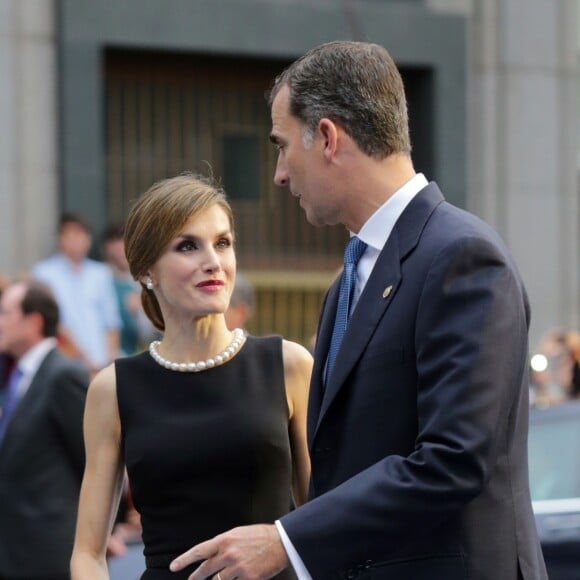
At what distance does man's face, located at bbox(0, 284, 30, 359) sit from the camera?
6633 millimetres

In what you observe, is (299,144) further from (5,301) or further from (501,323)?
(5,301)

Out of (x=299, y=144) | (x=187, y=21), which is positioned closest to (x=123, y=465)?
(x=299, y=144)

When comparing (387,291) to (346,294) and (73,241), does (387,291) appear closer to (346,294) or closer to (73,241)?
(346,294)

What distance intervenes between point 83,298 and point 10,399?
4.41 m

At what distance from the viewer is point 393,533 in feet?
9.42

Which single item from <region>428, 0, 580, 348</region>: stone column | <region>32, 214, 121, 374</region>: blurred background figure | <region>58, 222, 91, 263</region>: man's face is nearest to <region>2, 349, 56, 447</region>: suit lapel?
<region>32, 214, 121, 374</region>: blurred background figure

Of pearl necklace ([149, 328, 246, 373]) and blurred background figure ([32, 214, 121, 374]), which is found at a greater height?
pearl necklace ([149, 328, 246, 373])

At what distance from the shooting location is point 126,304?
11.2m

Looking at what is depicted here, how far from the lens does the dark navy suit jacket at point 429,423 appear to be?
2826mm

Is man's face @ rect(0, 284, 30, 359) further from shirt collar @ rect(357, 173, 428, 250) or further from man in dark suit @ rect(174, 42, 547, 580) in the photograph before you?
shirt collar @ rect(357, 173, 428, 250)

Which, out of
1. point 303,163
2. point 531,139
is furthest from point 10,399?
point 531,139

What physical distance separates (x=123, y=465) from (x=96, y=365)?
663cm

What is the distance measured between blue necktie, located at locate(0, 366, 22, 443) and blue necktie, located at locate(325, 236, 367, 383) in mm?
3206

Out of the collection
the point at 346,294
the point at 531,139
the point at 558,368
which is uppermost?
the point at 531,139
